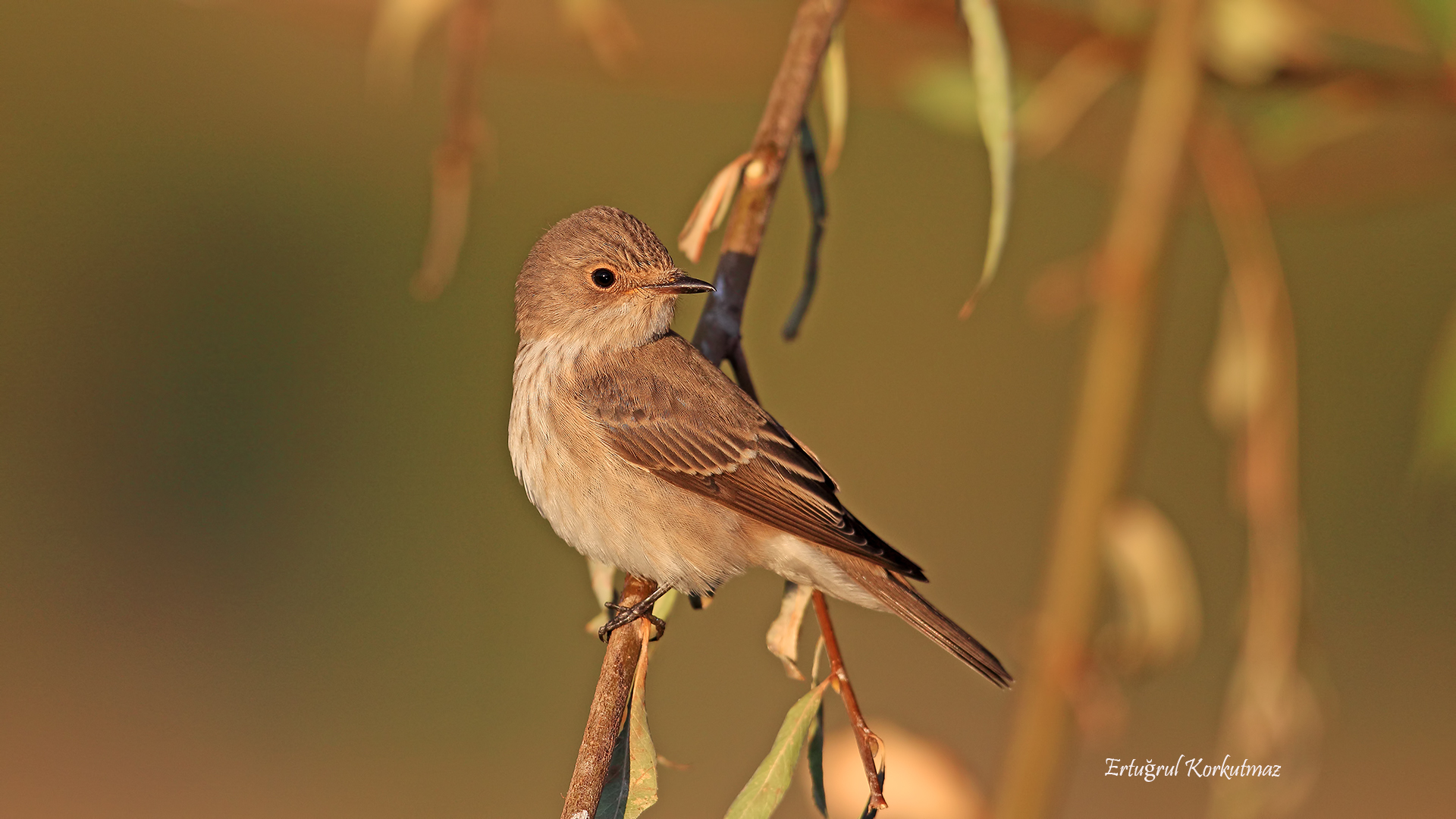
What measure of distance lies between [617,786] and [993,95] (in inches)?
61.3

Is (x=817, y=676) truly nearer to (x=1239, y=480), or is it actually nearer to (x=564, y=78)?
(x=1239, y=480)

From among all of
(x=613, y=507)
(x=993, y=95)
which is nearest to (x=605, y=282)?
(x=613, y=507)

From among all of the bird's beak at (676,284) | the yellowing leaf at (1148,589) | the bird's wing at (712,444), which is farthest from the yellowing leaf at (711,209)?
the yellowing leaf at (1148,589)

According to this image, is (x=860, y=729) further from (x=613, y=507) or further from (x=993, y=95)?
(x=993, y=95)

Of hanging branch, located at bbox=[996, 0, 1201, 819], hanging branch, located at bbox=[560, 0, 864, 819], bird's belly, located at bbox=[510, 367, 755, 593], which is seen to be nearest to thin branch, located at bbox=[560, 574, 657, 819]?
hanging branch, located at bbox=[560, 0, 864, 819]

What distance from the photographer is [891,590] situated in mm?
2922

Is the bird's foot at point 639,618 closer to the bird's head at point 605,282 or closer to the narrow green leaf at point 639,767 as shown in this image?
the narrow green leaf at point 639,767

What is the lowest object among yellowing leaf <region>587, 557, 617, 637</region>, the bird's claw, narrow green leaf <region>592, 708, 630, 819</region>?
narrow green leaf <region>592, 708, 630, 819</region>

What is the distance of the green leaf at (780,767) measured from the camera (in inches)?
87.3

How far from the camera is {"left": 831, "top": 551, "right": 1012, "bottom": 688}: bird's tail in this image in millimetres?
2730

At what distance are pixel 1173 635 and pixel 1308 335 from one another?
10.8 ft

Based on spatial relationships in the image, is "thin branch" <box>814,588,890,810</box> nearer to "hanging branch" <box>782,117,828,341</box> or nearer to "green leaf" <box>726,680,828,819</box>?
"green leaf" <box>726,680,828,819</box>

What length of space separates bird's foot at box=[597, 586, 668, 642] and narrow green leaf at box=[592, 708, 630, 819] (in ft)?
1.05

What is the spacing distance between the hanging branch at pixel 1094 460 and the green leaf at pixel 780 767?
0.40m
